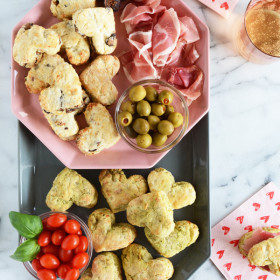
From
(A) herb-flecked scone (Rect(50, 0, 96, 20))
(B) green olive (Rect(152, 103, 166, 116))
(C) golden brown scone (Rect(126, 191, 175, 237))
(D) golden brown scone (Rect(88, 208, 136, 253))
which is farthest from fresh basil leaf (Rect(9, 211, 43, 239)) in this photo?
(A) herb-flecked scone (Rect(50, 0, 96, 20))

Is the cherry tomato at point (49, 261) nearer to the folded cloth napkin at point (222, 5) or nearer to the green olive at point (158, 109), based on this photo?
the green olive at point (158, 109)

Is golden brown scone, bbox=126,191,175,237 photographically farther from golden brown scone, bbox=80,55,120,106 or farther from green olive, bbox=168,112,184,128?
golden brown scone, bbox=80,55,120,106

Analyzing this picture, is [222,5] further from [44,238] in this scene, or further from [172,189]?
[44,238]

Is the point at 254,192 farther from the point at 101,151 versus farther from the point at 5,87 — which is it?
the point at 5,87

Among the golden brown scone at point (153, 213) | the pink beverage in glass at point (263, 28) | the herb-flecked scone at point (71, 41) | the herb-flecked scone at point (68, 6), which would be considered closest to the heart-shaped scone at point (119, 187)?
the golden brown scone at point (153, 213)

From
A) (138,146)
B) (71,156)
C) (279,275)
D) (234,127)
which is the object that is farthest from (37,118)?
(279,275)
